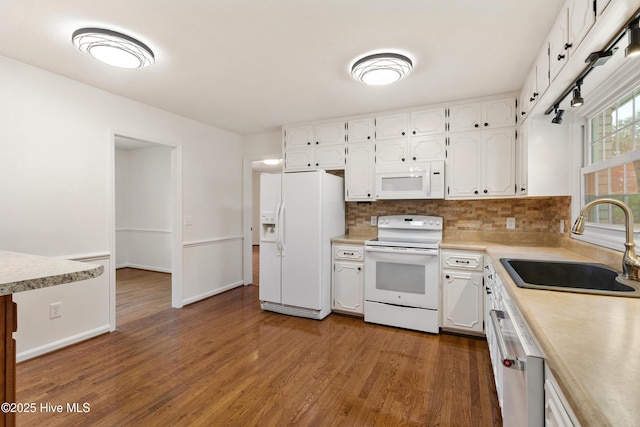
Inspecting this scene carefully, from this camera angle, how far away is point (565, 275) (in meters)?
1.93

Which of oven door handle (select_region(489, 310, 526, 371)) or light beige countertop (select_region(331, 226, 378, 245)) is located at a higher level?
light beige countertop (select_region(331, 226, 378, 245))

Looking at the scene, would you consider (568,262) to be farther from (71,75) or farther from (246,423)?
(71,75)

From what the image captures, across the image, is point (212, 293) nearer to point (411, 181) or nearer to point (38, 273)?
point (411, 181)

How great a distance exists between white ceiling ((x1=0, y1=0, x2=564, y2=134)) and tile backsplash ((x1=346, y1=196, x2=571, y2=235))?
1144 mm

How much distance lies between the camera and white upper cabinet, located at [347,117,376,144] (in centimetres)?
358

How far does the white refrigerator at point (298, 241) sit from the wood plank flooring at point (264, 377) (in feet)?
1.15

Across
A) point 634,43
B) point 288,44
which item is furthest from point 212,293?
point 634,43

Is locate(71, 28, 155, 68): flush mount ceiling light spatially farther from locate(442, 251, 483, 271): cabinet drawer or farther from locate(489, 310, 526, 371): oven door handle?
locate(442, 251, 483, 271): cabinet drawer

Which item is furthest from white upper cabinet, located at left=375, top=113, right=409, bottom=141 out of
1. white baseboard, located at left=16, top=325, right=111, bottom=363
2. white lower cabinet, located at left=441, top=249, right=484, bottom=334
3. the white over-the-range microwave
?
white baseboard, located at left=16, top=325, right=111, bottom=363

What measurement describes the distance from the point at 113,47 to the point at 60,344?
2.48 metres

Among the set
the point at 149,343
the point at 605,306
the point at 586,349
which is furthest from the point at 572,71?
the point at 149,343

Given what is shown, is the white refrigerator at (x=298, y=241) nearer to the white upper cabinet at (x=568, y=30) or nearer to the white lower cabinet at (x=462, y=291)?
the white lower cabinet at (x=462, y=291)

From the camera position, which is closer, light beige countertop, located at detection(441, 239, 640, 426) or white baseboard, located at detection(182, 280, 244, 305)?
light beige countertop, located at detection(441, 239, 640, 426)

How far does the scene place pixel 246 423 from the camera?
1.75 meters
